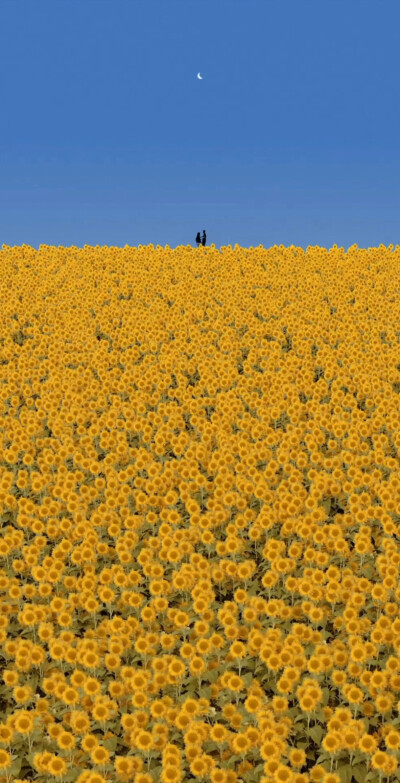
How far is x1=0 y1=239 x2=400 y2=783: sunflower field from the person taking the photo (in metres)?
7.32

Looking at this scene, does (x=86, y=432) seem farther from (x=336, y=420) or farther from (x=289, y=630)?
(x=289, y=630)

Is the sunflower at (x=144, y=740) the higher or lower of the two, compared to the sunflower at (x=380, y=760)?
higher

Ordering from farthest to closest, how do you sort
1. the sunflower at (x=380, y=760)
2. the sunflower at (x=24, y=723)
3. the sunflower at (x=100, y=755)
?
the sunflower at (x=24, y=723) → the sunflower at (x=100, y=755) → the sunflower at (x=380, y=760)

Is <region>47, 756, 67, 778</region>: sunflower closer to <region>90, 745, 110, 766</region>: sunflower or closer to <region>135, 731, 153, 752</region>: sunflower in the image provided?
<region>90, 745, 110, 766</region>: sunflower

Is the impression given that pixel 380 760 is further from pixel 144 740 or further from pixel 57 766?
pixel 57 766

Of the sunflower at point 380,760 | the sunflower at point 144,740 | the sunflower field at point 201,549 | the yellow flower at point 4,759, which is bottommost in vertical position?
the sunflower at point 380,760

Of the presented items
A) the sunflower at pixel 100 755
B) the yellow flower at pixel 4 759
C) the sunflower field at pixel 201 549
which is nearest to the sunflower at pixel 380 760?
the sunflower field at pixel 201 549

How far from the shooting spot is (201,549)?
34.5 feet

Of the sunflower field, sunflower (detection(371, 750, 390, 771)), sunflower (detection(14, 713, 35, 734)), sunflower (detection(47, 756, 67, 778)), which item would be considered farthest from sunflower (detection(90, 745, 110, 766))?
sunflower (detection(371, 750, 390, 771))

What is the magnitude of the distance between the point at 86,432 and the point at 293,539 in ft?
17.7

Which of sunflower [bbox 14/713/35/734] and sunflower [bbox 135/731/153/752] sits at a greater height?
sunflower [bbox 14/713/35/734]

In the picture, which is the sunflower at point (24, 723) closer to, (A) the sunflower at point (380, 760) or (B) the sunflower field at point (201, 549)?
(B) the sunflower field at point (201, 549)

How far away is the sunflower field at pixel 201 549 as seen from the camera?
7324 mm

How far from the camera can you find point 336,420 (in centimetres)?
1440
